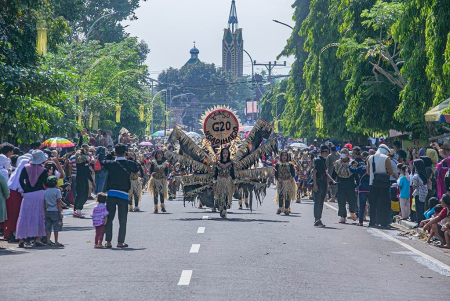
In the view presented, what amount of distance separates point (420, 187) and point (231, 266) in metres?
8.00

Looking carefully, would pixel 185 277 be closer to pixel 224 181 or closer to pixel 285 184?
pixel 224 181

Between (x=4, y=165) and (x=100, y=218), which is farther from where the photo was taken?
(x=4, y=165)

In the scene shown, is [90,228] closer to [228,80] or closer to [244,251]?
[244,251]

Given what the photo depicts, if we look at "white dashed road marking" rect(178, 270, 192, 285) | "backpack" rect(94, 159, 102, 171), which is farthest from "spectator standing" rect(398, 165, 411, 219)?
"backpack" rect(94, 159, 102, 171)

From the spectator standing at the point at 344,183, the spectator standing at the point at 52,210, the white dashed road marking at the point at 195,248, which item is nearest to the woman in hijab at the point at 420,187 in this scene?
the spectator standing at the point at 344,183

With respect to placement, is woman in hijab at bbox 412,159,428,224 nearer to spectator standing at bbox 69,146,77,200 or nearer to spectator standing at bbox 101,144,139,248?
spectator standing at bbox 101,144,139,248

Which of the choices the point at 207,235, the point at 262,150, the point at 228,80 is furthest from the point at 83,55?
the point at 228,80

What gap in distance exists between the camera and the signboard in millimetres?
22375

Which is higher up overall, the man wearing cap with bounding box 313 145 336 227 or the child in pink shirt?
the man wearing cap with bounding box 313 145 336 227

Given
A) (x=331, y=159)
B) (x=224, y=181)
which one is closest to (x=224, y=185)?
(x=224, y=181)

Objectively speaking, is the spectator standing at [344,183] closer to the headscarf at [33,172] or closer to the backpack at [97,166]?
the headscarf at [33,172]

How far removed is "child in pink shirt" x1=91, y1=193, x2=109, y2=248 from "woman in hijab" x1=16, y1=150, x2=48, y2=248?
1.10 meters

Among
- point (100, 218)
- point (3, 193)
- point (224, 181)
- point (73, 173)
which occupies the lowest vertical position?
point (100, 218)

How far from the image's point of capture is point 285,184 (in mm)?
23203
